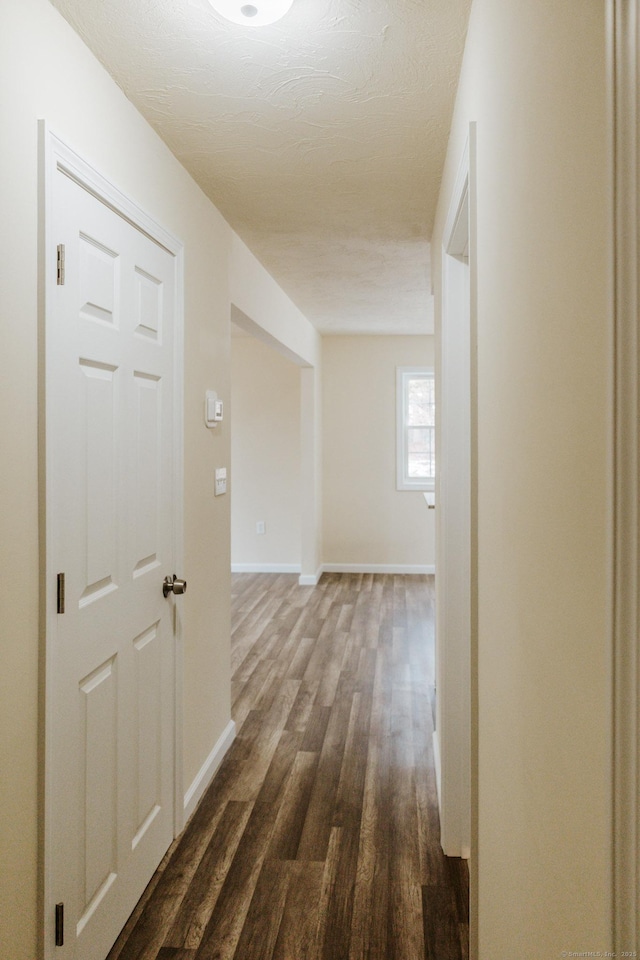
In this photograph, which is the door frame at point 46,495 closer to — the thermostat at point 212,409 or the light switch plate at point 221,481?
the thermostat at point 212,409

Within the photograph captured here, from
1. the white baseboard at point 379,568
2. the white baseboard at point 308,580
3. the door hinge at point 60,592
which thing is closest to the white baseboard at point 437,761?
the door hinge at point 60,592

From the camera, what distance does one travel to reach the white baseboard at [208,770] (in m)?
2.50

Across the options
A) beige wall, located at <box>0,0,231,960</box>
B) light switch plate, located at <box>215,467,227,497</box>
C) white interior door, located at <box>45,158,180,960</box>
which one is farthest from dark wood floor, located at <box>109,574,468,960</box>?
light switch plate, located at <box>215,467,227,497</box>

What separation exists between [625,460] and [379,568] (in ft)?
22.2

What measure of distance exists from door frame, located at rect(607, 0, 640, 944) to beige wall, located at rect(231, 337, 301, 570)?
6623 millimetres

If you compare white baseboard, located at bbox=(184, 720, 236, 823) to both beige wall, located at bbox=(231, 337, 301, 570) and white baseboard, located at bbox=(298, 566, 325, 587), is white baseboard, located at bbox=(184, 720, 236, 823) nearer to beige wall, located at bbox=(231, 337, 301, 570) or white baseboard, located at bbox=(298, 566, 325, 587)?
white baseboard, located at bbox=(298, 566, 325, 587)

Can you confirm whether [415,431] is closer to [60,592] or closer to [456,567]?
[456,567]

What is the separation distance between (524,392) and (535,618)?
327mm

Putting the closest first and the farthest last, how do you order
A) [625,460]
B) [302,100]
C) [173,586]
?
[625,460] → [302,100] → [173,586]

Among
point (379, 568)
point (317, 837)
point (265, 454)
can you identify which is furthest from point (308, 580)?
point (317, 837)

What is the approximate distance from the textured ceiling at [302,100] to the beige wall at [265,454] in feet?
12.5

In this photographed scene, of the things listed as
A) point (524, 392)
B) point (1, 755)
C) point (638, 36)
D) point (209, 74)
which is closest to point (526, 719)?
point (524, 392)

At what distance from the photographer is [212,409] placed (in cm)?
275

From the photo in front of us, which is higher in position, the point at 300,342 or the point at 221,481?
the point at 300,342
